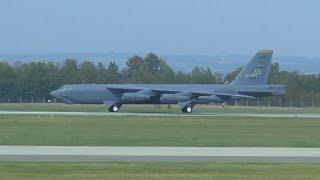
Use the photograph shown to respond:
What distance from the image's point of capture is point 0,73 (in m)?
122

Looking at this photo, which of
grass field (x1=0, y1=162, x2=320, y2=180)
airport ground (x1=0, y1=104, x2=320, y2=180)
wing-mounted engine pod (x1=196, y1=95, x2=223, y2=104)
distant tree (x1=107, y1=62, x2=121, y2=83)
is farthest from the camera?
distant tree (x1=107, y1=62, x2=121, y2=83)

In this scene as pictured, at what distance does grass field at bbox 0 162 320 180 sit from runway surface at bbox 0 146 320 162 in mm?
1734

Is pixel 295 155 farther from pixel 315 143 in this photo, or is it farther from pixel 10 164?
pixel 10 164

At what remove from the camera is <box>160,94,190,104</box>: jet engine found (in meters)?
70.9

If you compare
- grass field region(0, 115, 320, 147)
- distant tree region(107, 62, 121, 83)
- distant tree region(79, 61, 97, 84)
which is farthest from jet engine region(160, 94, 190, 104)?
distant tree region(107, 62, 121, 83)

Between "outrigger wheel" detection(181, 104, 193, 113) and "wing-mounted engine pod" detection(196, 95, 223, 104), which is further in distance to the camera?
"wing-mounted engine pod" detection(196, 95, 223, 104)

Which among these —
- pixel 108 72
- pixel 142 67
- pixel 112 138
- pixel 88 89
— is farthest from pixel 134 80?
pixel 112 138

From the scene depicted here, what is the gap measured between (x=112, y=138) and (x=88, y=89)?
126 feet

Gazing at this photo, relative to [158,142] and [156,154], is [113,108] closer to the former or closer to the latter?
[158,142]

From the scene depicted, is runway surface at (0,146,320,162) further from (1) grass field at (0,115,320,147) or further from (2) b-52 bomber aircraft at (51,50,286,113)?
(2) b-52 bomber aircraft at (51,50,286,113)

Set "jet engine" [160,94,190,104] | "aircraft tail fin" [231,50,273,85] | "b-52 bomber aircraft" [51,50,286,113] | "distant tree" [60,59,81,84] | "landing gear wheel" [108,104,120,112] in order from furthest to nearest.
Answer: "distant tree" [60,59,81,84] → "aircraft tail fin" [231,50,273,85] → "landing gear wheel" [108,104,120,112] → "b-52 bomber aircraft" [51,50,286,113] → "jet engine" [160,94,190,104]

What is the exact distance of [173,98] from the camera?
234 ft

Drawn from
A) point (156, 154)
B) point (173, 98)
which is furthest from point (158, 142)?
point (173, 98)

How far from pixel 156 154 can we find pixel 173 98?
4478 cm
